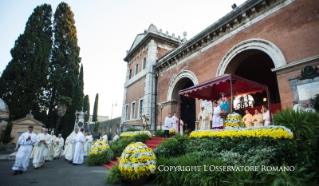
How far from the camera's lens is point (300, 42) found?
7492mm

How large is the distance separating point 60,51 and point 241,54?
84.4ft

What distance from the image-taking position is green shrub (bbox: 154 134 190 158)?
627cm

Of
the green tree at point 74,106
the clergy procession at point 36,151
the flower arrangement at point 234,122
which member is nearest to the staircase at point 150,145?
the clergy procession at point 36,151

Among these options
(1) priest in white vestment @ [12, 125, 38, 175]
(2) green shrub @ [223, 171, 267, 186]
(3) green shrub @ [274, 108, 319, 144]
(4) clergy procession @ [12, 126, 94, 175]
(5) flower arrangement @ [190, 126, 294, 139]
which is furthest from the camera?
(4) clergy procession @ [12, 126, 94, 175]

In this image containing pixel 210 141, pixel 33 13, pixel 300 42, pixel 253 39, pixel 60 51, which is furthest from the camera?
pixel 60 51

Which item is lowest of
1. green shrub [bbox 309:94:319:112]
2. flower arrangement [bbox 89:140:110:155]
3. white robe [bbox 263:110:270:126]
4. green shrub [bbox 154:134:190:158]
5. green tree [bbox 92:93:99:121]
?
flower arrangement [bbox 89:140:110:155]

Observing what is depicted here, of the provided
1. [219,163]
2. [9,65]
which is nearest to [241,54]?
[219,163]

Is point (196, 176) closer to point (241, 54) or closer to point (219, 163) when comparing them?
point (219, 163)

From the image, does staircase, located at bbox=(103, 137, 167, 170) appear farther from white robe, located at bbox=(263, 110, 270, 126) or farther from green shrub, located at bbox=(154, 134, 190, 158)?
white robe, located at bbox=(263, 110, 270, 126)

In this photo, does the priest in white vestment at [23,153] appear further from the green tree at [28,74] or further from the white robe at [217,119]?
the green tree at [28,74]

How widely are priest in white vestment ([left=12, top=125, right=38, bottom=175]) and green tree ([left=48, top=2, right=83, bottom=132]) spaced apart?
713 inches

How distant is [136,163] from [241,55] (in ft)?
29.5

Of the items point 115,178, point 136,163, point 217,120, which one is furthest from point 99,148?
point 217,120

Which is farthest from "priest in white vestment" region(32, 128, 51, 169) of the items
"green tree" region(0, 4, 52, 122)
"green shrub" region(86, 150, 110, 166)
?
"green tree" region(0, 4, 52, 122)
